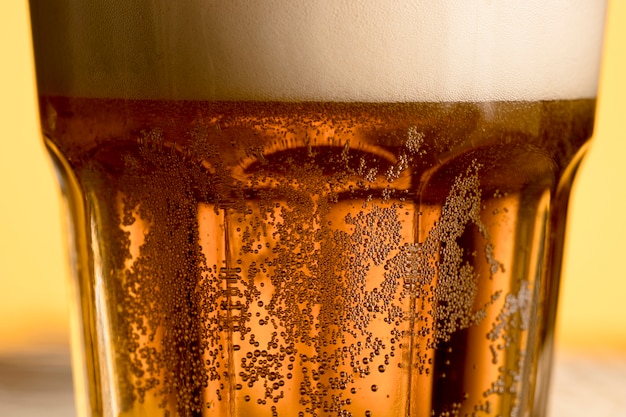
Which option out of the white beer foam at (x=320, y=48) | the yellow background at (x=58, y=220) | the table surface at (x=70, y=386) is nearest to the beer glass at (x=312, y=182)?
the white beer foam at (x=320, y=48)

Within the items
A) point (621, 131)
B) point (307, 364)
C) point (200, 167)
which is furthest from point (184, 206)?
point (621, 131)

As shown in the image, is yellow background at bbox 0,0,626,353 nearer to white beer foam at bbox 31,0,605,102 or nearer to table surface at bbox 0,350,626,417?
table surface at bbox 0,350,626,417

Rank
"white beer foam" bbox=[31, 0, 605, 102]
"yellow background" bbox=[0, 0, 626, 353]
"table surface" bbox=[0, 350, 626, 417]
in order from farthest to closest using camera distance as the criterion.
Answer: "yellow background" bbox=[0, 0, 626, 353] → "table surface" bbox=[0, 350, 626, 417] → "white beer foam" bbox=[31, 0, 605, 102]

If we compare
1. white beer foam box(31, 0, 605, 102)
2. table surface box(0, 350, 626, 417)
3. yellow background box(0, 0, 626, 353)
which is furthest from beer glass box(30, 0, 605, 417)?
yellow background box(0, 0, 626, 353)

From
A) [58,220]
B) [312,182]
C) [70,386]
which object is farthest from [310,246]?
[58,220]

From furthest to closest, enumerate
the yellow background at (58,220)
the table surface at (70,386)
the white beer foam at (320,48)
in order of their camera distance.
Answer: the yellow background at (58,220)
the table surface at (70,386)
the white beer foam at (320,48)

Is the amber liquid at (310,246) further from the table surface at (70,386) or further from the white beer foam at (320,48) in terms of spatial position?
the table surface at (70,386)

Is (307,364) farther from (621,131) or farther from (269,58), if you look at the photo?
(621,131)
